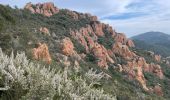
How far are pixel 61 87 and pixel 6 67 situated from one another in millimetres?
1026

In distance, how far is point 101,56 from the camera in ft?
261

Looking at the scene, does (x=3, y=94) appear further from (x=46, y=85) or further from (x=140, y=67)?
(x=140, y=67)

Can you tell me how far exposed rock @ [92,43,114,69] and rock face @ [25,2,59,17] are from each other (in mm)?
17282

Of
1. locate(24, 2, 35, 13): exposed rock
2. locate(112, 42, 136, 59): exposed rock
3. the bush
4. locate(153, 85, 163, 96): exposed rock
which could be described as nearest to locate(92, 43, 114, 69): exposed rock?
locate(112, 42, 136, 59): exposed rock

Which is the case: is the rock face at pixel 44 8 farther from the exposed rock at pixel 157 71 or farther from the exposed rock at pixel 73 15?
the exposed rock at pixel 157 71

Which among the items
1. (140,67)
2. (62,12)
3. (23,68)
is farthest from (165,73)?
(23,68)

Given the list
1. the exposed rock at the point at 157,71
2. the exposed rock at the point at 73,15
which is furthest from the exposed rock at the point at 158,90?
the exposed rock at the point at 73,15

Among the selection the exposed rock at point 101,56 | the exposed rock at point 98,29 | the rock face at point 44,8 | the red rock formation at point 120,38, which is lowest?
the exposed rock at point 101,56

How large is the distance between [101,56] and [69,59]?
68.7ft

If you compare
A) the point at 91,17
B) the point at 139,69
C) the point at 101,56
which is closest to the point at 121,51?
the point at 139,69

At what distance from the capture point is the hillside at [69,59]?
6367mm

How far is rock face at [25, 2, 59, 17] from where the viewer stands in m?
94.9

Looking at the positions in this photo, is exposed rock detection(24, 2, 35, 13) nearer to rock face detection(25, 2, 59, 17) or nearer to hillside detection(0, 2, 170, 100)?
rock face detection(25, 2, 59, 17)

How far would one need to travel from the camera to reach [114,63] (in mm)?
83750
